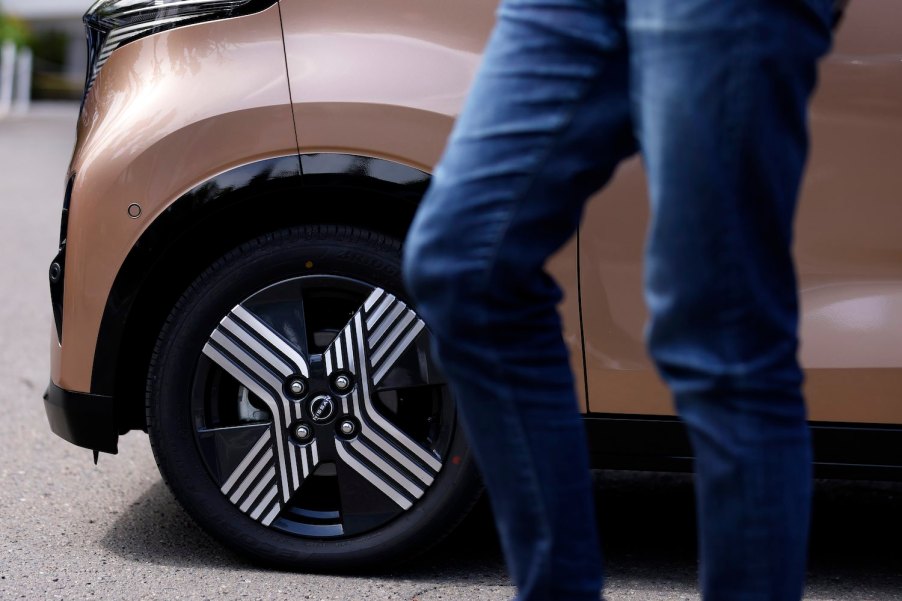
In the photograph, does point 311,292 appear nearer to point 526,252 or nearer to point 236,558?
point 236,558

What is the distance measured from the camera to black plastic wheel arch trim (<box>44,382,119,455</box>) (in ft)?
7.79

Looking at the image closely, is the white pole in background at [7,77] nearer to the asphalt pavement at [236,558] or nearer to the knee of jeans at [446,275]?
the asphalt pavement at [236,558]

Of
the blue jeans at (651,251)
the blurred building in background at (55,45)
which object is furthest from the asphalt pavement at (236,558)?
the blurred building in background at (55,45)

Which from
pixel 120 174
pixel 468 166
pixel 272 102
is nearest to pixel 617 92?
pixel 468 166

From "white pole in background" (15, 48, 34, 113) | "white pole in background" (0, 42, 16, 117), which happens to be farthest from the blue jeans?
"white pole in background" (15, 48, 34, 113)

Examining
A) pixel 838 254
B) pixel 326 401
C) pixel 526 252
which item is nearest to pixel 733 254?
pixel 526 252

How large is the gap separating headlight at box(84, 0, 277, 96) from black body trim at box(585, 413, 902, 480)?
1012mm

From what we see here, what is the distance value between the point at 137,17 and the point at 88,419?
783mm

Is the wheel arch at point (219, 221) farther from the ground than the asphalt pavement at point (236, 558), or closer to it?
farther from the ground

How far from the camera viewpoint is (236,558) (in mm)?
2508

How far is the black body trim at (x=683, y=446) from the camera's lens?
214 centimetres

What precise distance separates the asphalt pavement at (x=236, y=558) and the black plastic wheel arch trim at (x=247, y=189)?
492 mm

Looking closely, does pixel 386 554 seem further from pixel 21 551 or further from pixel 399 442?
pixel 21 551

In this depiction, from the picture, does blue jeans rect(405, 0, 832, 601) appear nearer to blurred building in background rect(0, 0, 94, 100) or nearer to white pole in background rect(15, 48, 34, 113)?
blurred building in background rect(0, 0, 94, 100)
